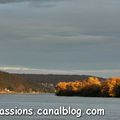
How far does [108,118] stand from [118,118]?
164 cm

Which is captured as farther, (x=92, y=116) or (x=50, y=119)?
(x=92, y=116)

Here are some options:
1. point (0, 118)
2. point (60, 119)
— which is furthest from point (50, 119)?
point (0, 118)

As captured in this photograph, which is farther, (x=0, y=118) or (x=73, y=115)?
(x=73, y=115)

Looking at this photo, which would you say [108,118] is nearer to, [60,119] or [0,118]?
[60,119]

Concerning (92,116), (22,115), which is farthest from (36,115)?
(92,116)

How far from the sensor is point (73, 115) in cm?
10900

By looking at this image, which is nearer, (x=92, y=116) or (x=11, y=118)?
(x=11, y=118)

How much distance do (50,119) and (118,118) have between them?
11.9 m

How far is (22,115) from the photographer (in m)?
105

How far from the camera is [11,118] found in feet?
322

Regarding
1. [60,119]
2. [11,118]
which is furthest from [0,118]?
[60,119]

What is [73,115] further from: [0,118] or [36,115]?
[0,118]

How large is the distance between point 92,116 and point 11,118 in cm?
1517

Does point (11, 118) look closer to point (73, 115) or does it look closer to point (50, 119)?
point (50, 119)
